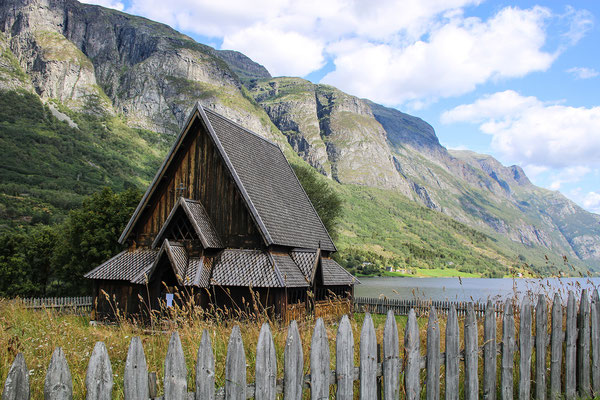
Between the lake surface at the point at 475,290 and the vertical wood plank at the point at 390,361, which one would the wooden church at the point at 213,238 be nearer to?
the lake surface at the point at 475,290

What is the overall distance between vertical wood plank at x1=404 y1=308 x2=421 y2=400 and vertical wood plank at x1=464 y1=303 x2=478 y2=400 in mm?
977

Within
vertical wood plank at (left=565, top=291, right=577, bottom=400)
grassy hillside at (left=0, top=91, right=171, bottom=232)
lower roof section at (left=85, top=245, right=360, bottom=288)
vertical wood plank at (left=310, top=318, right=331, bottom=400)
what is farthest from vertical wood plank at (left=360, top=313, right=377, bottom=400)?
grassy hillside at (left=0, top=91, right=171, bottom=232)

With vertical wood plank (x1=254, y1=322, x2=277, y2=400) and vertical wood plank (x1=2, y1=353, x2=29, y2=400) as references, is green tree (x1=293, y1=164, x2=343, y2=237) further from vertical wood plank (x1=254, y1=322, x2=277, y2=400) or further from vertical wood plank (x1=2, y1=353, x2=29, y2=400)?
vertical wood plank (x1=2, y1=353, x2=29, y2=400)

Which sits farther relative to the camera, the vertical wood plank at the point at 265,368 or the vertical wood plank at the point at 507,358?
the vertical wood plank at the point at 507,358

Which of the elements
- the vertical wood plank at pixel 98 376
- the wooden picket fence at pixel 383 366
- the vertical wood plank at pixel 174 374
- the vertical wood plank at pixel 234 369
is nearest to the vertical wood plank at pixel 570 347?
the wooden picket fence at pixel 383 366

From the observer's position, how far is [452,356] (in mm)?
5602

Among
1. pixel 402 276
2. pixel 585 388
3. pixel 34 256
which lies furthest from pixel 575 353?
pixel 402 276

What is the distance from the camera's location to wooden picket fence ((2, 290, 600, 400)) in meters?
3.54

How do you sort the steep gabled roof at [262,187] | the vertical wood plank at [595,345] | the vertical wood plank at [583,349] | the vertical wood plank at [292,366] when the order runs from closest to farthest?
1. the vertical wood plank at [292,366]
2. the vertical wood plank at [583,349]
3. the vertical wood plank at [595,345]
4. the steep gabled roof at [262,187]

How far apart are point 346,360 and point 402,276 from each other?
549 feet

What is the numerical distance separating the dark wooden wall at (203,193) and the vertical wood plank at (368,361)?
41.5 feet

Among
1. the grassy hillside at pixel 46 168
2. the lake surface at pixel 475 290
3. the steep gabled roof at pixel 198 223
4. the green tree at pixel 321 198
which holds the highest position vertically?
the grassy hillside at pixel 46 168

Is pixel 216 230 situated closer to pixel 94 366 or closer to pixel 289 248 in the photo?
pixel 289 248

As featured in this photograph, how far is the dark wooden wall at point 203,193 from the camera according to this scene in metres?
17.6
